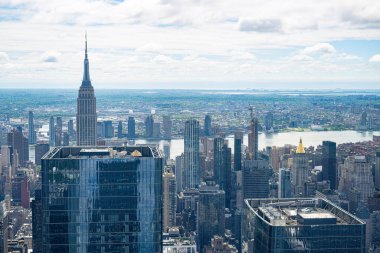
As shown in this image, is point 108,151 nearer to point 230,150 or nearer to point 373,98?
point 230,150

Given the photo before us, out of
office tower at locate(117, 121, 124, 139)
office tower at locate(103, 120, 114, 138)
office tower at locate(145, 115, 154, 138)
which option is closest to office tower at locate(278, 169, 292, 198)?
office tower at locate(103, 120, 114, 138)

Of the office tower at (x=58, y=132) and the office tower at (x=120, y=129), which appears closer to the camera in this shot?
the office tower at (x=58, y=132)

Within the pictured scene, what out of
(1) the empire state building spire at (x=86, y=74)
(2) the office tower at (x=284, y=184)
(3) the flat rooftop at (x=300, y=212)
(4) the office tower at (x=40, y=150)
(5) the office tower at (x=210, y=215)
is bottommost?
(5) the office tower at (x=210, y=215)

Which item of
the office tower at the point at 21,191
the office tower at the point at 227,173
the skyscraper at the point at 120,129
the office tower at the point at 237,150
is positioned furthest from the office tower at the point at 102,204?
the skyscraper at the point at 120,129

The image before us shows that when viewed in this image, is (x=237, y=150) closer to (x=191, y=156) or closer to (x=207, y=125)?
(x=191, y=156)

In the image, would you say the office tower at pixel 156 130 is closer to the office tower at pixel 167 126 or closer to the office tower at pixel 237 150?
the office tower at pixel 167 126

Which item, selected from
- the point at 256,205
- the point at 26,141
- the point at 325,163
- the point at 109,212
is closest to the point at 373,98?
the point at 325,163

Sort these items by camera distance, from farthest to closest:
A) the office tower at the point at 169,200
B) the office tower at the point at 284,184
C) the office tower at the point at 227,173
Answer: the office tower at the point at 227,173
the office tower at the point at 169,200
the office tower at the point at 284,184
